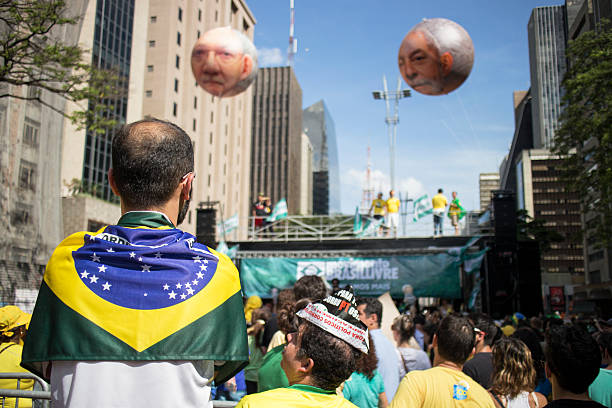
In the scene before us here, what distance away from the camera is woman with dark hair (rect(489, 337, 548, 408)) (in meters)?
4.25

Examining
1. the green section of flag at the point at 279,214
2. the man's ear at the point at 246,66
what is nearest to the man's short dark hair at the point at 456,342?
the man's ear at the point at 246,66

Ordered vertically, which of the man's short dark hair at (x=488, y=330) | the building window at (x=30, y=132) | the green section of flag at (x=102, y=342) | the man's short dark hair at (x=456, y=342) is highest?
the building window at (x=30, y=132)

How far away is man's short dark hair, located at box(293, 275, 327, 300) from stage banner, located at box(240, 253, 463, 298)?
634 inches

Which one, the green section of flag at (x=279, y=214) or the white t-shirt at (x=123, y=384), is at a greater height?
the green section of flag at (x=279, y=214)

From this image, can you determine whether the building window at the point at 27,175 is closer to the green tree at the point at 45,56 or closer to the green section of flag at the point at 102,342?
the green tree at the point at 45,56

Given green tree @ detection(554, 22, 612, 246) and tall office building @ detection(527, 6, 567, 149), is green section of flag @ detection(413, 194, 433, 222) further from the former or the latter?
tall office building @ detection(527, 6, 567, 149)

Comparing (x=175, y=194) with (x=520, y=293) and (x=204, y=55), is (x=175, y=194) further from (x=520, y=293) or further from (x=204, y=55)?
(x=520, y=293)

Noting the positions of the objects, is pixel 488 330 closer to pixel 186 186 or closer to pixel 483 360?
pixel 483 360

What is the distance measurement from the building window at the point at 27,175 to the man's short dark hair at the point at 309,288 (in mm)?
10597

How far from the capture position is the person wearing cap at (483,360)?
4.97 meters

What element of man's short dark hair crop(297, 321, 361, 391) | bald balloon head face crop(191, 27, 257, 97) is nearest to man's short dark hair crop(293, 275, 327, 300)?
man's short dark hair crop(297, 321, 361, 391)

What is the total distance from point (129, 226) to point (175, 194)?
21cm

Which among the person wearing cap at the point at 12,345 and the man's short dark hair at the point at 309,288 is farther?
the person wearing cap at the point at 12,345

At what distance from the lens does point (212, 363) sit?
1.75 metres
